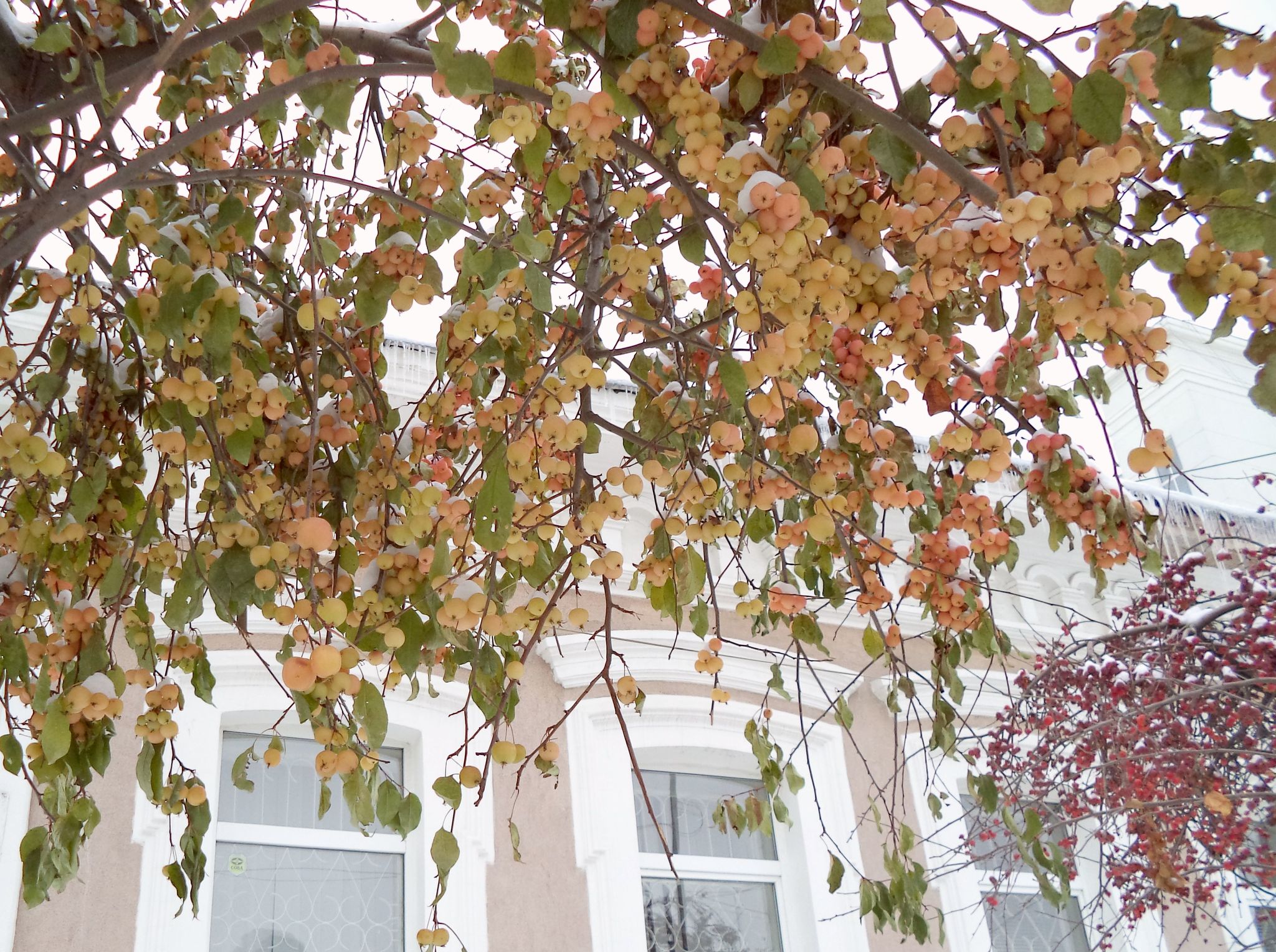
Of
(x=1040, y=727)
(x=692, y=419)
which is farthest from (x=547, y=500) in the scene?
(x=1040, y=727)

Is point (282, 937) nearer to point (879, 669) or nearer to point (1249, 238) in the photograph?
point (879, 669)

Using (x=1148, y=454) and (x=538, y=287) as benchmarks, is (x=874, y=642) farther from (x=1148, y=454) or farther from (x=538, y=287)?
(x=538, y=287)

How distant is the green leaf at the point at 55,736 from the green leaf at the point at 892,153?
3.66 ft

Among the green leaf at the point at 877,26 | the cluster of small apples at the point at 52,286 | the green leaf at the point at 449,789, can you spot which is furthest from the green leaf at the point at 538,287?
the cluster of small apples at the point at 52,286

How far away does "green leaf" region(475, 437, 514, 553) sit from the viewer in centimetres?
115

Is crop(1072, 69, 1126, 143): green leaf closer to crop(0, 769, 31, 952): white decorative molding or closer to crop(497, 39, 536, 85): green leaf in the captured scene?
crop(497, 39, 536, 85): green leaf

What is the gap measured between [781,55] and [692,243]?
0.38 m

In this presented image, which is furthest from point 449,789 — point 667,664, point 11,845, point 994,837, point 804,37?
point 994,837

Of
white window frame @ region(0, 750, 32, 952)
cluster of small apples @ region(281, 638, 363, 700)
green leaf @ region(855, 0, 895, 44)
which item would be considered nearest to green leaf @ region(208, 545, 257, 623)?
cluster of small apples @ region(281, 638, 363, 700)

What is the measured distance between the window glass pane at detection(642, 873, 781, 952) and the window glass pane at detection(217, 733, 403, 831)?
39.4 inches

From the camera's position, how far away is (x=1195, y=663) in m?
3.51

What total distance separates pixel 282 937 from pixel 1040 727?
246 centimetres

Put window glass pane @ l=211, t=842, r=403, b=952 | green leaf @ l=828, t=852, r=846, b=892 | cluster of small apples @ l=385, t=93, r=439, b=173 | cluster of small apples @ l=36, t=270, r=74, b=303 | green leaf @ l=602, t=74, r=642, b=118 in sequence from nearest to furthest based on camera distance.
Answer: green leaf @ l=602, t=74, r=642, b=118, cluster of small apples @ l=385, t=93, r=439, b=173, cluster of small apples @ l=36, t=270, r=74, b=303, green leaf @ l=828, t=852, r=846, b=892, window glass pane @ l=211, t=842, r=403, b=952

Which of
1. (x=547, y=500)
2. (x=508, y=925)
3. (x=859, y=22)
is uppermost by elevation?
(x=859, y=22)
